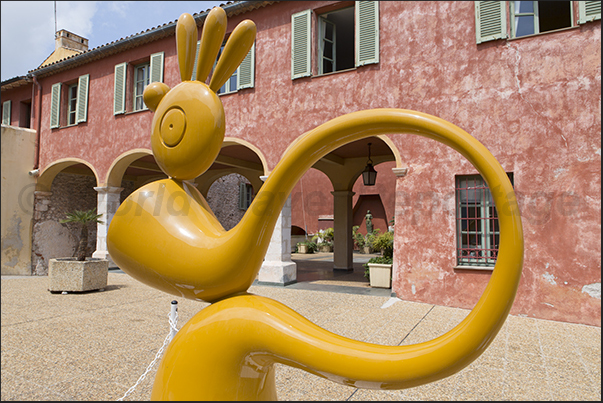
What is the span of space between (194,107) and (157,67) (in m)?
9.74

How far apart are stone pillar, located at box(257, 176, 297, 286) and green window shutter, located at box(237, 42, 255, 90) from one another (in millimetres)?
2322

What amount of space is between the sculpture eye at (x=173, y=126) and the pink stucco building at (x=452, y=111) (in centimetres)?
580

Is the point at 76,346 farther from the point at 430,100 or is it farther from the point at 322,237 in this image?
the point at 322,237

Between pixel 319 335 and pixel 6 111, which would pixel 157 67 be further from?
pixel 319 335

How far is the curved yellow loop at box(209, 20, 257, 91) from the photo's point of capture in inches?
63.9

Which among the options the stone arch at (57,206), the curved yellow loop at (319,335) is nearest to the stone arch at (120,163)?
the stone arch at (57,206)

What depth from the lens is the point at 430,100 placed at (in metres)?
6.89

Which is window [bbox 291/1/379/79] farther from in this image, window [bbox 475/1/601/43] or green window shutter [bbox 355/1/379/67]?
window [bbox 475/1/601/43]

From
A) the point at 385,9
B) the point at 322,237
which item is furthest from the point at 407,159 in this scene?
the point at 322,237

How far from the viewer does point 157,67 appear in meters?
10.1

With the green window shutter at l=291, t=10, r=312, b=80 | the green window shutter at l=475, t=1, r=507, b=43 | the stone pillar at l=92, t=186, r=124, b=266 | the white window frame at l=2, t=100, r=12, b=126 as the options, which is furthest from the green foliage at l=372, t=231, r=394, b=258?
the white window frame at l=2, t=100, r=12, b=126

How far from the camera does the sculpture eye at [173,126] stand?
1.58 meters

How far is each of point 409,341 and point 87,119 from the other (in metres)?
11.2

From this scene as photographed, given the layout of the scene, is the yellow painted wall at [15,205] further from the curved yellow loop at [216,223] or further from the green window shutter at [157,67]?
the curved yellow loop at [216,223]
